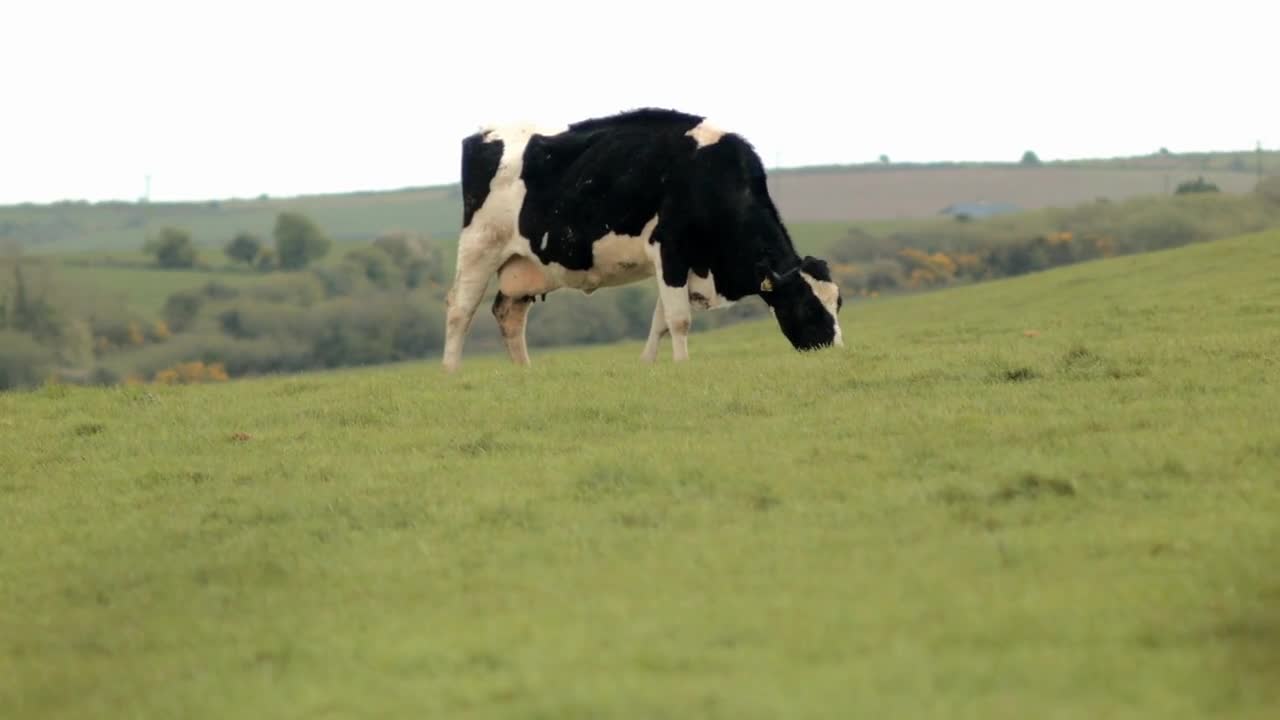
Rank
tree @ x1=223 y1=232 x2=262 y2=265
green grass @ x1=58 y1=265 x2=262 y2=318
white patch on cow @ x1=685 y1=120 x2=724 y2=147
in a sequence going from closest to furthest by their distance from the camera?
white patch on cow @ x1=685 y1=120 x2=724 y2=147
green grass @ x1=58 y1=265 x2=262 y2=318
tree @ x1=223 y1=232 x2=262 y2=265

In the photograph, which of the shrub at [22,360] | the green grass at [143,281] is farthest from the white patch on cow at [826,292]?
the green grass at [143,281]

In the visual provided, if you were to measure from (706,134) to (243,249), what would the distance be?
105 m

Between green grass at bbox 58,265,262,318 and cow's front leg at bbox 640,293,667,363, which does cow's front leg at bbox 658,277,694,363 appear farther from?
green grass at bbox 58,265,262,318

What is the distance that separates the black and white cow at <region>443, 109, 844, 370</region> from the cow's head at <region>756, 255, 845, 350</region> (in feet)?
0.03

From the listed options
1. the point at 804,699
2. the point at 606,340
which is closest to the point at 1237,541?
the point at 804,699

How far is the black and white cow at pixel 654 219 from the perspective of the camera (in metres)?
19.5

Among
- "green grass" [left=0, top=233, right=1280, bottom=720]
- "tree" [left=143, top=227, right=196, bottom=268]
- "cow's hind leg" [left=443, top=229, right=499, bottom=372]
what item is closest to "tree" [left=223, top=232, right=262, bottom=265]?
"tree" [left=143, top=227, right=196, bottom=268]

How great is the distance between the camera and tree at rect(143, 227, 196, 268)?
118m

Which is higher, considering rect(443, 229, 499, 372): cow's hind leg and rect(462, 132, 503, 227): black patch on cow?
rect(462, 132, 503, 227): black patch on cow

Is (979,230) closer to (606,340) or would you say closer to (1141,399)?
(606,340)

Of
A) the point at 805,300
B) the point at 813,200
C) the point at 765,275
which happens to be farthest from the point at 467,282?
the point at 813,200

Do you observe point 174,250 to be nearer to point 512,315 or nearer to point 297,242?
point 297,242

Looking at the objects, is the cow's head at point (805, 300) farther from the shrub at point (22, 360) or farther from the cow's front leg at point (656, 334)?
the shrub at point (22, 360)

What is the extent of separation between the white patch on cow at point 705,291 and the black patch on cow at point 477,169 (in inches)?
113
